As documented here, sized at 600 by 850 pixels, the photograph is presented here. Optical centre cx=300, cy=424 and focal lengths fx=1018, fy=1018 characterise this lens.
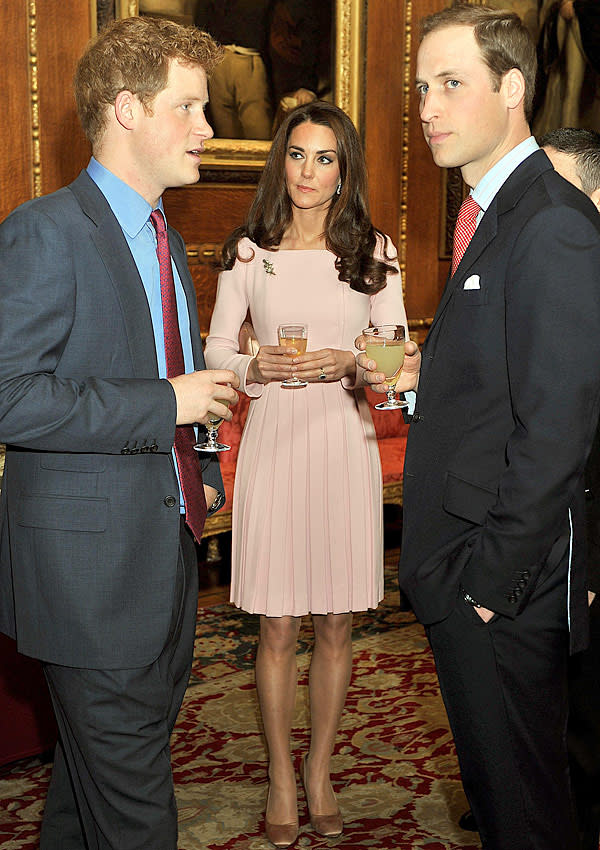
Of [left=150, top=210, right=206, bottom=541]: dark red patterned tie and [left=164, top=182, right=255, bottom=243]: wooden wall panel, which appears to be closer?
[left=150, top=210, right=206, bottom=541]: dark red patterned tie

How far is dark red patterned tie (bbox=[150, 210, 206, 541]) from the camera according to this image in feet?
7.51

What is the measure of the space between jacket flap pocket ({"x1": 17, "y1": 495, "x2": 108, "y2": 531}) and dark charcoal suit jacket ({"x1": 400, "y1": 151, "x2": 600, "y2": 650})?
65 centimetres

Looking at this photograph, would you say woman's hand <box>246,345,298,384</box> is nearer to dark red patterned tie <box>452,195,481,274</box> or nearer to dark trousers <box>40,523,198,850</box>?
dark red patterned tie <box>452,195,481,274</box>

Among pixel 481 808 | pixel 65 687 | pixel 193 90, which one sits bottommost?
pixel 481 808

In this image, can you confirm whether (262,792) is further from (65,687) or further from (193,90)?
(193,90)

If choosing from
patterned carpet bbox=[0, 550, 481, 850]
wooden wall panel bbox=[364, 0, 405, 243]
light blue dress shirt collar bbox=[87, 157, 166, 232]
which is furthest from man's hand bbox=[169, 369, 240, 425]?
wooden wall panel bbox=[364, 0, 405, 243]

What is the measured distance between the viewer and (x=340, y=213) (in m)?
3.25

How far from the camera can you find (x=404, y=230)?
7.05m

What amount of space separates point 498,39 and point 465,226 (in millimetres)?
392

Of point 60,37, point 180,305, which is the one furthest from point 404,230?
point 180,305

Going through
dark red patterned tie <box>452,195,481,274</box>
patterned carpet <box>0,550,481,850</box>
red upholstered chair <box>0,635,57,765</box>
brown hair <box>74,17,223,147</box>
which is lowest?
patterned carpet <box>0,550,481,850</box>

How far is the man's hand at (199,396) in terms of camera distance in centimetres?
212

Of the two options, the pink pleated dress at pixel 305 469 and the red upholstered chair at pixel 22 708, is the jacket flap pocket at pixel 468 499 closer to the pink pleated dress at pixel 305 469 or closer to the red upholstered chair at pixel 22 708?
the pink pleated dress at pixel 305 469

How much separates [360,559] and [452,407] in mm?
1220
